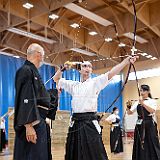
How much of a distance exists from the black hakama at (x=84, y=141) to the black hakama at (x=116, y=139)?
544 cm

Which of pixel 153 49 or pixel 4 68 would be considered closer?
pixel 4 68

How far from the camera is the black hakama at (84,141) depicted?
8.81 ft

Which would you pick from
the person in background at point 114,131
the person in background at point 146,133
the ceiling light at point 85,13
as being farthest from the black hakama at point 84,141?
the person in background at point 114,131

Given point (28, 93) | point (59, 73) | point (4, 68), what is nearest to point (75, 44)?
point (4, 68)

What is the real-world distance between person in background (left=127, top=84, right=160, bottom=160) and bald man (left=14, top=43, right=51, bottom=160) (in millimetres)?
1854

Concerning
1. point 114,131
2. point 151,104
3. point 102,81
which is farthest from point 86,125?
point 114,131

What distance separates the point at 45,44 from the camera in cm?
1112

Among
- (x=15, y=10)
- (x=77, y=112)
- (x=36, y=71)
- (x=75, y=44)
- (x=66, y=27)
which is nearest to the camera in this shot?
(x=36, y=71)

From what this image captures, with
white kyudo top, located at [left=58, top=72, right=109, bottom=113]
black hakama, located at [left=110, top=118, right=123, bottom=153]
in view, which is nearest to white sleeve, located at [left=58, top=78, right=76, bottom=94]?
white kyudo top, located at [left=58, top=72, right=109, bottom=113]

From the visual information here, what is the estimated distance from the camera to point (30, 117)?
218 centimetres

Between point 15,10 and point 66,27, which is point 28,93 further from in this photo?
point 66,27

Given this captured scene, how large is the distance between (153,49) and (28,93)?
34.6 feet

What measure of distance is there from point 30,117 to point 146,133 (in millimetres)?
2227

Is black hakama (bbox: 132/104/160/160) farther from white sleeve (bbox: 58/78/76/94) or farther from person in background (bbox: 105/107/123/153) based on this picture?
person in background (bbox: 105/107/123/153)
